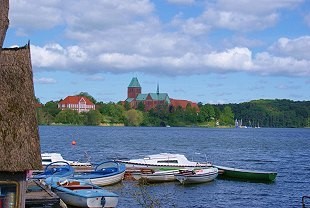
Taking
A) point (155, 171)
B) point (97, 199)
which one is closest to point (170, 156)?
point (155, 171)

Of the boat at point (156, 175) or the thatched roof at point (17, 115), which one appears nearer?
the thatched roof at point (17, 115)

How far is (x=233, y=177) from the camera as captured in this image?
44.0 metres

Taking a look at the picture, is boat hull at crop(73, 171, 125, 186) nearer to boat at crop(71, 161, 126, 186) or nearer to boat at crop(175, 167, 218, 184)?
boat at crop(71, 161, 126, 186)

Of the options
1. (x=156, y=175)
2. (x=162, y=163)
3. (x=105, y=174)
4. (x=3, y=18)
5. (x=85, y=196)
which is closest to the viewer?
(x=3, y=18)

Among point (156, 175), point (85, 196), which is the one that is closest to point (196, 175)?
point (156, 175)

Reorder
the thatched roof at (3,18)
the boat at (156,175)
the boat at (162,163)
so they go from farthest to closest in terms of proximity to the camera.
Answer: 1. the boat at (162,163)
2. the boat at (156,175)
3. the thatched roof at (3,18)

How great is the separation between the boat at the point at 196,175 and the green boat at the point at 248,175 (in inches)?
137

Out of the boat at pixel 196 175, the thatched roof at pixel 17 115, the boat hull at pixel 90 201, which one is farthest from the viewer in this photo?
the boat at pixel 196 175

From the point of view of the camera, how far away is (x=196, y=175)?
38.9 m

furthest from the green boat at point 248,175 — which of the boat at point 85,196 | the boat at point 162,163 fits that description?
the boat at point 85,196

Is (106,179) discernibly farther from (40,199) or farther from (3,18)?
(3,18)

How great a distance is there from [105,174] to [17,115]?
23.4 metres

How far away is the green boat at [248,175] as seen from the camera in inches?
1672

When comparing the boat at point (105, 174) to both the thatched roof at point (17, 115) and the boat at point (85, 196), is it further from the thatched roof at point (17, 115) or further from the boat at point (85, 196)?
the thatched roof at point (17, 115)
